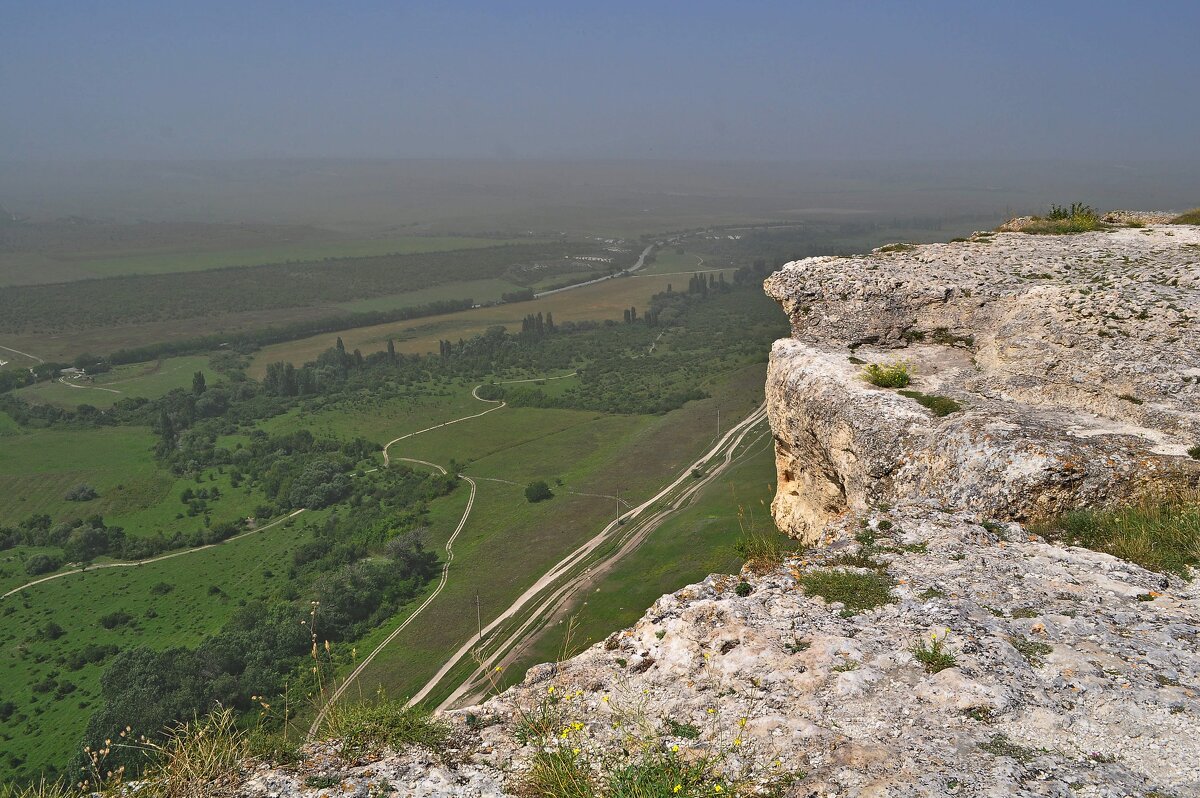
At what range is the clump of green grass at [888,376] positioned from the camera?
42.3 ft

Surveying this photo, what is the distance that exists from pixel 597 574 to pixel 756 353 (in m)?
70.2

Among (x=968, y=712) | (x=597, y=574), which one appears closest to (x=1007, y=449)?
(x=968, y=712)

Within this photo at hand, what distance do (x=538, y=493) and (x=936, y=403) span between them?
50.6 metres

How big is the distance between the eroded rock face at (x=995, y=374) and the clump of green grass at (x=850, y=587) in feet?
8.48

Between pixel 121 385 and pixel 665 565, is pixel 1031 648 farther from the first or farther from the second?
pixel 121 385

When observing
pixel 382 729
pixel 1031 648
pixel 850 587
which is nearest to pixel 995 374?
pixel 850 587

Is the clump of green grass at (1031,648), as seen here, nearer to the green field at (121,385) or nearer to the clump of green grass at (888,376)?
the clump of green grass at (888,376)

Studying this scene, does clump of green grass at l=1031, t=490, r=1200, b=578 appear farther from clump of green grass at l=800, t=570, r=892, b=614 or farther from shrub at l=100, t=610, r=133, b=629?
shrub at l=100, t=610, r=133, b=629

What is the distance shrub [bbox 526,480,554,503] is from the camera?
60594 mm

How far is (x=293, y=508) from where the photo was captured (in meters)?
67.4

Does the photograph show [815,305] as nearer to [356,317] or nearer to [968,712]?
[968,712]

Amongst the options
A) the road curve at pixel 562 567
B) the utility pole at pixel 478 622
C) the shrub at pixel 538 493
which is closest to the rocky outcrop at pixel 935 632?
the road curve at pixel 562 567

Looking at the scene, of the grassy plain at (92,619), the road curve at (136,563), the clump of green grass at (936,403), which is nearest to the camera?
the clump of green grass at (936,403)

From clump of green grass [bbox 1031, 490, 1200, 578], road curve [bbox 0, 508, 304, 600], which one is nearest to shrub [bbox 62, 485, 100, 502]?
road curve [bbox 0, 508, 304, 600]
